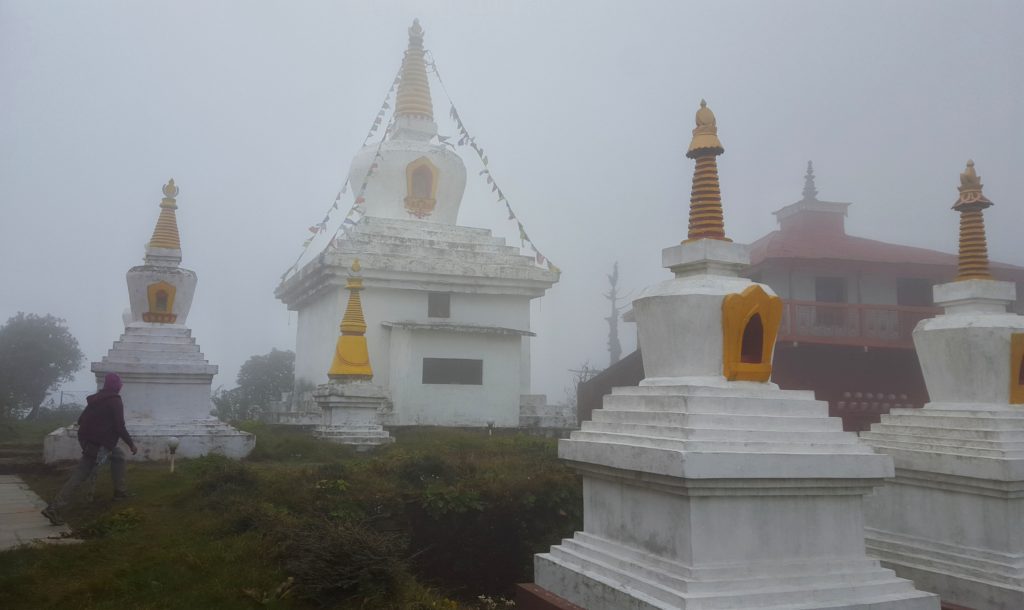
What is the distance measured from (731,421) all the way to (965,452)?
2833mm

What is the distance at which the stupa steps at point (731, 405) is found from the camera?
527 cm

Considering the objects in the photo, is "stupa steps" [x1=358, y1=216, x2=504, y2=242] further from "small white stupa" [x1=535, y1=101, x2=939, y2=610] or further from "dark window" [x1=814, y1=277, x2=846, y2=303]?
"small white stupa" [x1=535, y1=101, x2=939, y2=610]

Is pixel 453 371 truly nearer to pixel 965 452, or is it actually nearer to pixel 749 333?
pixel 965 452

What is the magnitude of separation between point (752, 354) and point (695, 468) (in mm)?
1272

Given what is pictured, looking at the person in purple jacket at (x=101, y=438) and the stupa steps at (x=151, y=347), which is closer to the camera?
the person in purple jacket at (x=101, y=438)

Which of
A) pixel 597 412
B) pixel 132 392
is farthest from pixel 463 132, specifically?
pixel 597 412

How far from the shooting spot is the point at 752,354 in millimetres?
5789

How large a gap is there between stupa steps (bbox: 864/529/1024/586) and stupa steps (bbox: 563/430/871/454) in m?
1.89

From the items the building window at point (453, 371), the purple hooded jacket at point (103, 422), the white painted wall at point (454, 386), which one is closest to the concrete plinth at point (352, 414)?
the white painted wall at point (454, 386)

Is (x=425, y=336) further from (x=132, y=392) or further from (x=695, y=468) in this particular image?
(x=695, y=468)

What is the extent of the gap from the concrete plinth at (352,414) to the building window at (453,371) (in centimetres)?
278

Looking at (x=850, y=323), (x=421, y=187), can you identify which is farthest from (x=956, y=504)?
(x=421, y=187)

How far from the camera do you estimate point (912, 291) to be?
1803 cm

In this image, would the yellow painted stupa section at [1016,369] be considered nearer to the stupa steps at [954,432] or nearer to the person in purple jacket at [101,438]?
the stupa steps at [954,432]
